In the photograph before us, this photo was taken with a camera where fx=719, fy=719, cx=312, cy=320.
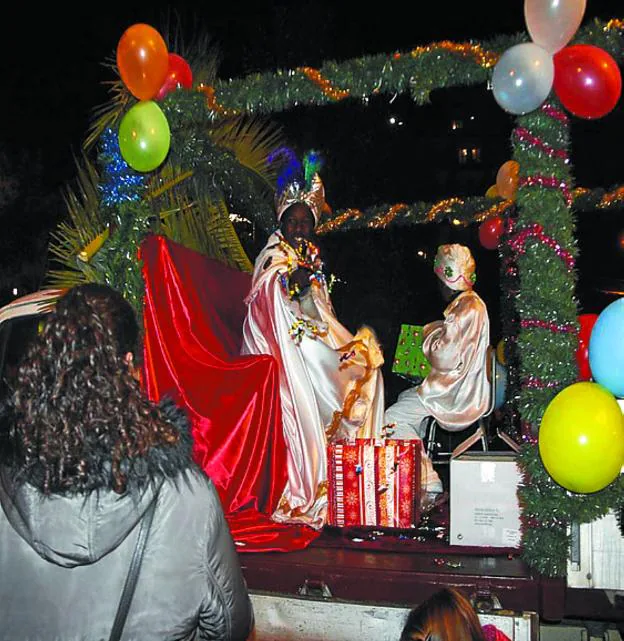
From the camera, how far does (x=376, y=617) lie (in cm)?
348

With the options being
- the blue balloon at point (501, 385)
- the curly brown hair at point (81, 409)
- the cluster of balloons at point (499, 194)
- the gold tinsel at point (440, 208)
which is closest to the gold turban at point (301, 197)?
the gold tinsel at point (440, 208)

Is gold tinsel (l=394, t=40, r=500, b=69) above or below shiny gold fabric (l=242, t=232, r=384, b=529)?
above

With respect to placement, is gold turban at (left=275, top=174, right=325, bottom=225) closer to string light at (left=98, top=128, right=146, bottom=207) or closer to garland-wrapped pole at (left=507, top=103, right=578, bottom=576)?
string light at (left=98, top=128, right=146, bottom=207)

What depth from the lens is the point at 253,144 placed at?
6.88 m

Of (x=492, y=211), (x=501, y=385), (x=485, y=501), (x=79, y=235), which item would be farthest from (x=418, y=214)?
(x=485, y=501)

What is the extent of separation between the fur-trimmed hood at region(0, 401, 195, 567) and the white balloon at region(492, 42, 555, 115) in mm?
2888

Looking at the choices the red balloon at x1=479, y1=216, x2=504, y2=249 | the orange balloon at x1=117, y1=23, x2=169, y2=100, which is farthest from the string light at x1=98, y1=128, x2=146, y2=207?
the red balloon at x1=479, y1=216, x2=504, y2=249

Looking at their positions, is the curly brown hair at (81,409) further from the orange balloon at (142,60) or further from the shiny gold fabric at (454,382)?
the shiny gold fabric at (454,382)

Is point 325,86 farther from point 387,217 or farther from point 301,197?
point 387,217

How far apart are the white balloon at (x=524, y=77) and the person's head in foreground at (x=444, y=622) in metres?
2.72

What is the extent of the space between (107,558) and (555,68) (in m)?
3.37

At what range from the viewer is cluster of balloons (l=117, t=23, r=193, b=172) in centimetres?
461

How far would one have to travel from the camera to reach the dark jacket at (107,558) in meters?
1.71

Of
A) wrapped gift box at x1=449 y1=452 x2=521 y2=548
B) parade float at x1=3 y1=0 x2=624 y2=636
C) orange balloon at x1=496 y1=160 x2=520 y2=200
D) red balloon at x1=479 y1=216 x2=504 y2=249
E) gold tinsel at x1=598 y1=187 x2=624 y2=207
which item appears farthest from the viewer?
red balloon at x1=479 y1=216 x2=504 y2=249
